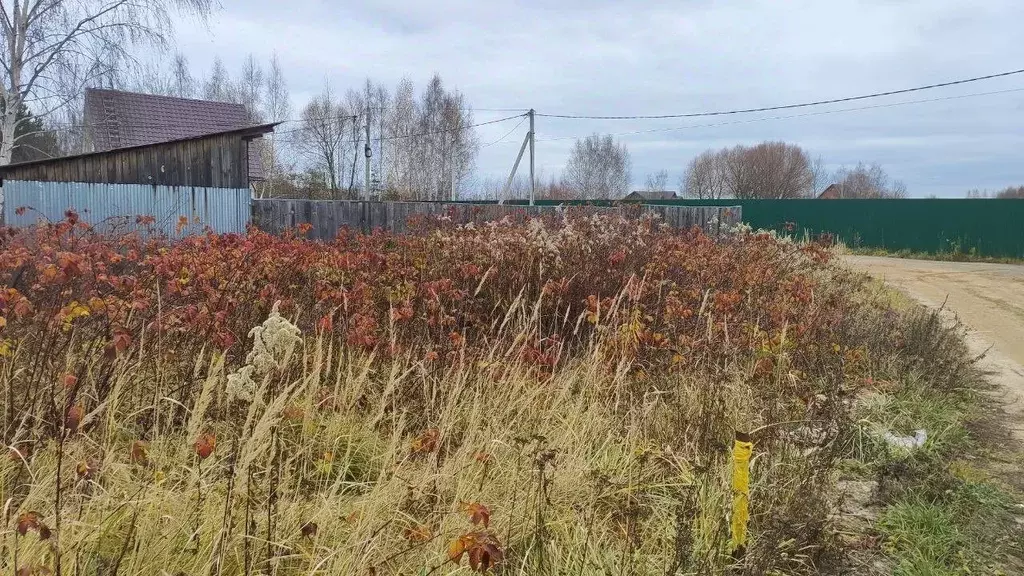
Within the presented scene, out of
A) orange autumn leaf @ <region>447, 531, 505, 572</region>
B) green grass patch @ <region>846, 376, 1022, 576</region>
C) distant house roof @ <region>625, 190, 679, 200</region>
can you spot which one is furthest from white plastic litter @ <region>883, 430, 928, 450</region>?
distant house roof @ <region>625, 190, 679, 200</region>

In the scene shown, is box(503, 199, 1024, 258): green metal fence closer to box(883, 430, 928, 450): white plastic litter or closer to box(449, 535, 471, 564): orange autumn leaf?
box(883, 430, 928, 450): white plastic litter

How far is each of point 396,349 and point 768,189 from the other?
56.6 meters

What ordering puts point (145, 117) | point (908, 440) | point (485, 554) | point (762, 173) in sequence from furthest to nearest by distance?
1. point (762, 173)
2. point (145, 117)
3. point (908, 440)
4. point (485, 554)

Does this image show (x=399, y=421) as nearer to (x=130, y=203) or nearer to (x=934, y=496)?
(x=934, y=496)

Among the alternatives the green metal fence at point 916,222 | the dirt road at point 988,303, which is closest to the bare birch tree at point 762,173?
the green metal fence at point 916,222

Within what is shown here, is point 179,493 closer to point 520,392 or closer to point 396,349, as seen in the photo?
point 396,349

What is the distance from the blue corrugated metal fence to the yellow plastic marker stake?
12516 mm

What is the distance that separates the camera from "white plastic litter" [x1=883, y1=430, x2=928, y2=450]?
3.90 meters

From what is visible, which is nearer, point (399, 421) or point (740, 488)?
point (740, 488)

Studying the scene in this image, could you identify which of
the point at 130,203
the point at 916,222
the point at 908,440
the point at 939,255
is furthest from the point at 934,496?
the point at 916,222

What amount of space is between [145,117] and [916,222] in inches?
1042

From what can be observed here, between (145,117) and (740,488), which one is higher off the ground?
(145,117)

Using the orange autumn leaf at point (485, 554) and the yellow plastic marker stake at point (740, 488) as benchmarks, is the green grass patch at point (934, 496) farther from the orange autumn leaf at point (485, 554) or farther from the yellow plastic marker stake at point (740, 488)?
the orange autumn leaf at point (485, 554)

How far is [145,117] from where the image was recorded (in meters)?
23.6
